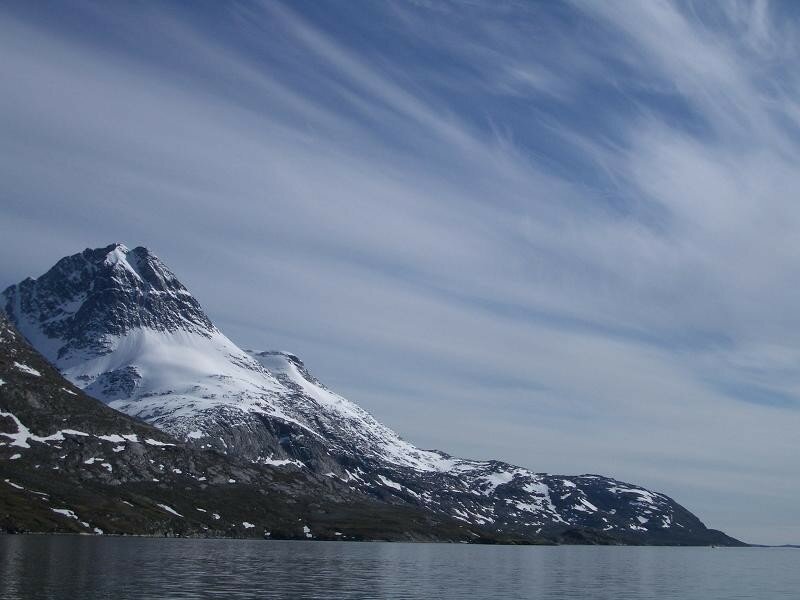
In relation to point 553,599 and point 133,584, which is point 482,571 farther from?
point 133,584

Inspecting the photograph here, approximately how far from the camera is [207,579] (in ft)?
368

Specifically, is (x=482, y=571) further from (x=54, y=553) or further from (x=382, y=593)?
(x=54, y=553)

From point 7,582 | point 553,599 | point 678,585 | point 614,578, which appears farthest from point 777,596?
point 7,582

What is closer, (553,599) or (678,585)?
(553,599)

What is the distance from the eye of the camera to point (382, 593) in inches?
4158

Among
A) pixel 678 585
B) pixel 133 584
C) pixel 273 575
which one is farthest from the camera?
pixel 678 585

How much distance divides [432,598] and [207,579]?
31409mm

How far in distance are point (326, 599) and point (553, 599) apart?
33.1m

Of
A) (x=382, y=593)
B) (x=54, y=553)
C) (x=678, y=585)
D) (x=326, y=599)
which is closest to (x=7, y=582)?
(x=326, y=599)

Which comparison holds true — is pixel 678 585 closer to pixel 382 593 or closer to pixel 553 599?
pixel 553 599

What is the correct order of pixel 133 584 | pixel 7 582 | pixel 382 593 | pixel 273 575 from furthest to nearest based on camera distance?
1. pixel 273 575
2. pixel 382 593
3. pixel 133 584
4. pixel 7 582

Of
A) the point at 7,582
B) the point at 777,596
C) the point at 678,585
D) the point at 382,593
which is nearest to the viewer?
the point at 7,582

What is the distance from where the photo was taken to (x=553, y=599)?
109625mm

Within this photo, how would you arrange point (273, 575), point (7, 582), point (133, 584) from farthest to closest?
point (273, 575) → point (133, 584) → point (7, 582)
